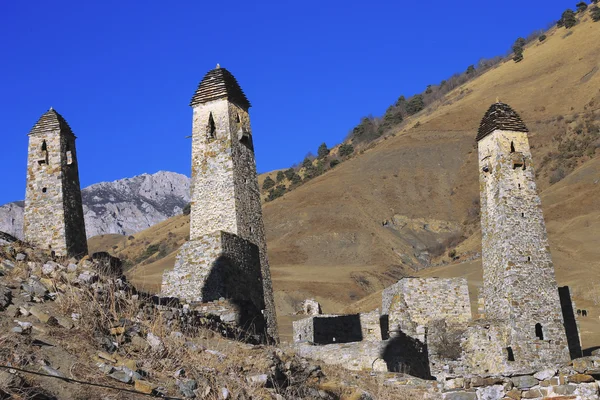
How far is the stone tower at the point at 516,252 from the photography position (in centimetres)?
2345

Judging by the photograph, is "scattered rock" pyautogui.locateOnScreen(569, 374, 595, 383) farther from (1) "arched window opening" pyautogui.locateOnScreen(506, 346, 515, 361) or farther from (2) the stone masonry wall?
(2) the stone masonry wall

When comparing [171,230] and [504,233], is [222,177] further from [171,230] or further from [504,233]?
[171,230]

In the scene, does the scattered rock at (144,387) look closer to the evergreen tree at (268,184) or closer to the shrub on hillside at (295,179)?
the shrub on hillside at (295,179)

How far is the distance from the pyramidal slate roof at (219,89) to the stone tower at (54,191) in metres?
7.68

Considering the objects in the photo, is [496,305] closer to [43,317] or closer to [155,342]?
[155,342]

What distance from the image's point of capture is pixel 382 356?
17375mm

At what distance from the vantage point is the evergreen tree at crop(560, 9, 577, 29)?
129 m

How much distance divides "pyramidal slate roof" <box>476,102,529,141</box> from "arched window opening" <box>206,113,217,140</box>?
9144 millimetres

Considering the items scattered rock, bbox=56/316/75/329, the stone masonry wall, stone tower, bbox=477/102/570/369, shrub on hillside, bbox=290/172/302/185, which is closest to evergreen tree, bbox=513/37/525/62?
shrub on hillside, bbox=290/172/302/185

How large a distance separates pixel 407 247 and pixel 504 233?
186ft

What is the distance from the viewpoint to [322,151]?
429 ft

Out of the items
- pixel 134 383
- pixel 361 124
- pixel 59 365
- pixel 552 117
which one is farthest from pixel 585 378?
pixel 361 124

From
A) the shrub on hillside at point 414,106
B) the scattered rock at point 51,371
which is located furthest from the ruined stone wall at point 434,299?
the shrub on hillside at point 414,106

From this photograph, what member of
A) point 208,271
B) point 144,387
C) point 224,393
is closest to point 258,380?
point 224,393
